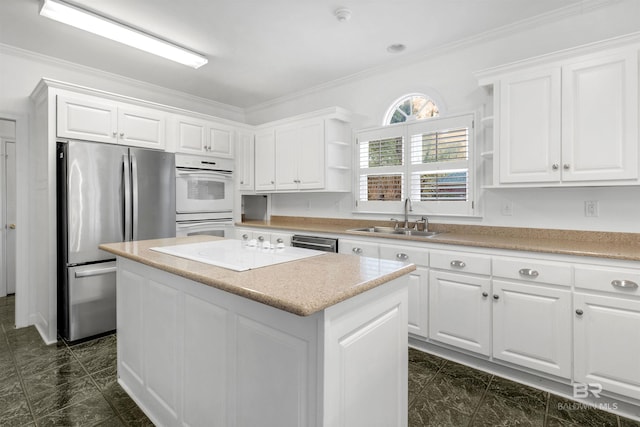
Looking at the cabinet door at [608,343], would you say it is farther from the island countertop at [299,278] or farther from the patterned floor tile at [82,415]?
the patterned floor tile at [82,415]

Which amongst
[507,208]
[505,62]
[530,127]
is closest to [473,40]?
[505,62]

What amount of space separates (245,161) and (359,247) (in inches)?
88.1

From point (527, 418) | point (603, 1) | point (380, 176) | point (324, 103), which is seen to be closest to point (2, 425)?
point (527, 418)

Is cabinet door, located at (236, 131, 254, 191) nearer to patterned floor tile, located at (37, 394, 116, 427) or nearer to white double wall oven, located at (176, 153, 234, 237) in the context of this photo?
white double wall oven, located at (176, 153, 234, 237)

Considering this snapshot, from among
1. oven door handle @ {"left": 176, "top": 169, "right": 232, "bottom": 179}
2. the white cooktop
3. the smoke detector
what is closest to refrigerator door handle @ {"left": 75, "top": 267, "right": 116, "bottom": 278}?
oven door handle @ {"left": 176, "top": 169, "right": 232, "bottom": 179}

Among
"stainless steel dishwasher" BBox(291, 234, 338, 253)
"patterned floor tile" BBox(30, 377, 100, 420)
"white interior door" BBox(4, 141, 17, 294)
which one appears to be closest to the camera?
"patterned floor tile" BBox(30, 377, 100, 420)

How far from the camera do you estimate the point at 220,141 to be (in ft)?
13.6

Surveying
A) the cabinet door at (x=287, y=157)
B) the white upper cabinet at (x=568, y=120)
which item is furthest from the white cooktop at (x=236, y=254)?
the cabinet door at (x=287, y=157)

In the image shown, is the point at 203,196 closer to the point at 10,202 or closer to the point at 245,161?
the point at 245,161

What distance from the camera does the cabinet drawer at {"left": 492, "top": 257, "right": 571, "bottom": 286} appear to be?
201 cm

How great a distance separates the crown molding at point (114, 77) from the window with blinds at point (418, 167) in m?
2.33

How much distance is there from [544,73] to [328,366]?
2502 mm

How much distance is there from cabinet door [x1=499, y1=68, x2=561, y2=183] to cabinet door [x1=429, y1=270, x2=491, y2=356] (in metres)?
0.86

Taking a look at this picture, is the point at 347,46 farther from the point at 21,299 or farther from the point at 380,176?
the point at 21,299
